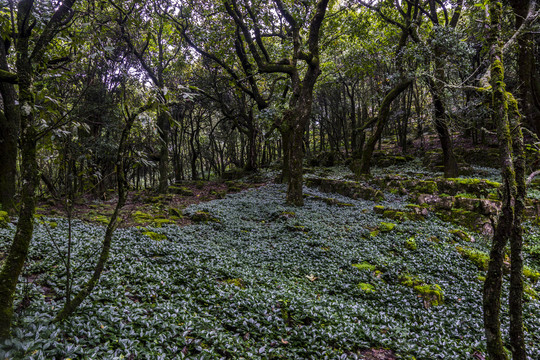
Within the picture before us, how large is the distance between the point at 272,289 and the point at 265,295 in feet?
1.40

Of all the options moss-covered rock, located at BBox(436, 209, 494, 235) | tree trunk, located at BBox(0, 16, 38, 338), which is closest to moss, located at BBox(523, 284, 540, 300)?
moss-covered rock, located at BBox(436, 209, 494, 235)

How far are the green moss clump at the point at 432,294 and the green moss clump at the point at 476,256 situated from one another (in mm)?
1736

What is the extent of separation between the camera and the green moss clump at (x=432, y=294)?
5.43 metres

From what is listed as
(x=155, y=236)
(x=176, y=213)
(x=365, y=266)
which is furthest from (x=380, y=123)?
(x=155, y=236)

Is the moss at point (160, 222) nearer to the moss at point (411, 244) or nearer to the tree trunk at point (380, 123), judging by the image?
the moss at point (411, 244)

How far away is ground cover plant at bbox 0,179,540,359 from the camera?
10.7ft

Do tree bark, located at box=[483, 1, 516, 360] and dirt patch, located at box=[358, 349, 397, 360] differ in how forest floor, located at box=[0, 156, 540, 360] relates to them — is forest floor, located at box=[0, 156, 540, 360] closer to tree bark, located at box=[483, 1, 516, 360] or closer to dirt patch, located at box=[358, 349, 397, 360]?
dirt patch, located at box=[358, 349, 397, 360]

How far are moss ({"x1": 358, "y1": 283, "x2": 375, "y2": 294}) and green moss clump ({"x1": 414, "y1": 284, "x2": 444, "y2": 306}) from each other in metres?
0.91

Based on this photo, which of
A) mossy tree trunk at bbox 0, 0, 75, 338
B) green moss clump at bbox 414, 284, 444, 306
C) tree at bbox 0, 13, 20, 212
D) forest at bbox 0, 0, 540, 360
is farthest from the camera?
tree at bbox 0, 13, 20, 212

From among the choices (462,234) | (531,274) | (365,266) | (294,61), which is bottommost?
(531,274)

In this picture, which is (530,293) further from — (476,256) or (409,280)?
(409,280)

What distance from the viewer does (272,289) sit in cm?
536

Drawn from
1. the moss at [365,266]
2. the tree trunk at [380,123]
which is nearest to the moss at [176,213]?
the moss at [365,266]

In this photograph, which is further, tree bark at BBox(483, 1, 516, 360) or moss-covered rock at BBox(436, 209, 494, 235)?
moss-covered rock at BBox(436, 209, 494, 235)
